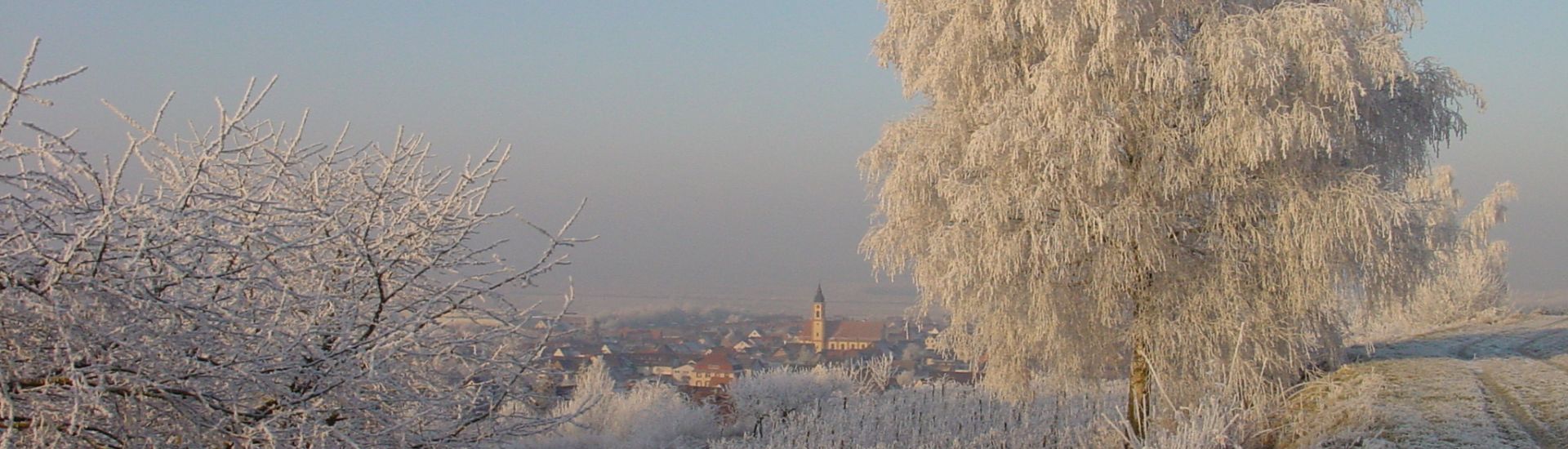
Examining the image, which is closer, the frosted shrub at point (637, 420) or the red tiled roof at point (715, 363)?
the frosted shrub at point (637, 420)

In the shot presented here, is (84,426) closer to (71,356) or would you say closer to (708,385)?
(71,356)

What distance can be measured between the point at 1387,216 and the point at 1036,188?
3050mm

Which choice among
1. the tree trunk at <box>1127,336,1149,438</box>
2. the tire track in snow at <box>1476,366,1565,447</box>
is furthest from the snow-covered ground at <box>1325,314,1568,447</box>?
the tree trunk at <box>1127,336,1149,438</box>

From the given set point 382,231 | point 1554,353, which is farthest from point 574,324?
point 1554,353

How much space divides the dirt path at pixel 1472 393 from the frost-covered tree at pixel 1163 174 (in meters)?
1.07

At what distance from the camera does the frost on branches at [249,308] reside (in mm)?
3195

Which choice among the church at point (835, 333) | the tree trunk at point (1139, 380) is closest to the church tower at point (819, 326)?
the church at point (835, 333)

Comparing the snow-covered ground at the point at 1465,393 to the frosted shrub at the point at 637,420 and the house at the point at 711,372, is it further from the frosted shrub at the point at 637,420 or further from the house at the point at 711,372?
the house at the point at 711,372

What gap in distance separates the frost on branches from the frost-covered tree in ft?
20.0

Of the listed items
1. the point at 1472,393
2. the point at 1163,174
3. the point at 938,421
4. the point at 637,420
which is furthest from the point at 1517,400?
the point at 637,420

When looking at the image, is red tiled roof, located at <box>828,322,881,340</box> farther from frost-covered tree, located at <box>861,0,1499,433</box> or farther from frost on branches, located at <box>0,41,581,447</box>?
frost on branches, located at <box>0,41,581,447</box>

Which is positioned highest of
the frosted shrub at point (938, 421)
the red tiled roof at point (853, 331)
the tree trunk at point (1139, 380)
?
the red tiled roof at point (853, 331)

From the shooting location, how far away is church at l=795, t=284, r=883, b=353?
62.8ft

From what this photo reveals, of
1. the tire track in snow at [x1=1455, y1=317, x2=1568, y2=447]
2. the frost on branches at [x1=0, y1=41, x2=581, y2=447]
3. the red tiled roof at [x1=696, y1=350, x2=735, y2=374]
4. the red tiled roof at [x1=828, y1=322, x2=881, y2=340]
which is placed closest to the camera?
the frost on branches at [x1=0, y1=41, x2=581, y2=447]
